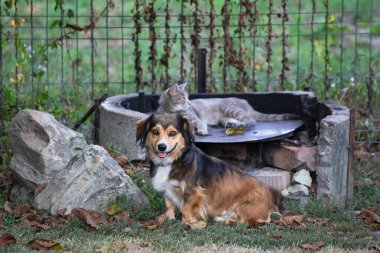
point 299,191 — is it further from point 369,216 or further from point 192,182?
point 192,182

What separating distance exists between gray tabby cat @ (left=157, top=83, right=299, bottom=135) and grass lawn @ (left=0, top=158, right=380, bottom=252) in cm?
181

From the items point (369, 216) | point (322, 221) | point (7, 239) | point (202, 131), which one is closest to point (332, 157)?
point (369, 216)

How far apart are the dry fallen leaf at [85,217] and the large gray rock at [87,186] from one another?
12.3 inches

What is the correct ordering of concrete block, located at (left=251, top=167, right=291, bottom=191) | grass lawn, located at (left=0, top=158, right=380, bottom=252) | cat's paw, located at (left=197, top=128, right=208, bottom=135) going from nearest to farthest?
1. grass lawn, located at (left=0, top=158, right=380, bottom=252)
2. concrete block, located at (left=251, top=167, right=291, bottom=191)
3. cat's paw, located at (left=197, top=128, right=208, bottom=135)

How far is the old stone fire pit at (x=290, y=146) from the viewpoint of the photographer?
8656mm

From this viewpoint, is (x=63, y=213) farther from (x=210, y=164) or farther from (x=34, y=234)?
(x=210, y=164)

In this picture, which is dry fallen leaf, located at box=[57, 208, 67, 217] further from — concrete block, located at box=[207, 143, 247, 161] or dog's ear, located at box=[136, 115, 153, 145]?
concrete block, located at box=[207, 143, 247, 161]

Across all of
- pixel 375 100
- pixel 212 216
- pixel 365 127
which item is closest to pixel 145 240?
pixel 212 216

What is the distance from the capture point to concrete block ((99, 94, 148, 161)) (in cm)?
892

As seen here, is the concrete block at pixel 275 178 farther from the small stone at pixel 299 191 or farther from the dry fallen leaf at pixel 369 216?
the dry fallen leaf at pixel 369 216

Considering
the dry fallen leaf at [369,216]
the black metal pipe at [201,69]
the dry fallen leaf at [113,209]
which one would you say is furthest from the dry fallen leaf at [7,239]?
the black metal pipe at [201,69]

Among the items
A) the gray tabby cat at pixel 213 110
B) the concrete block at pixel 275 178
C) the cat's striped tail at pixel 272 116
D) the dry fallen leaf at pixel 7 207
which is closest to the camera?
the dry fallen leaf at pixel 7 207

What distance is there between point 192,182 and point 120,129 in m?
1.78

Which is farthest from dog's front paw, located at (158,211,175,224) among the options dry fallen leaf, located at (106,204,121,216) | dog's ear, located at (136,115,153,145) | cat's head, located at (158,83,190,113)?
cat's head, located at (158,83,190,113)
